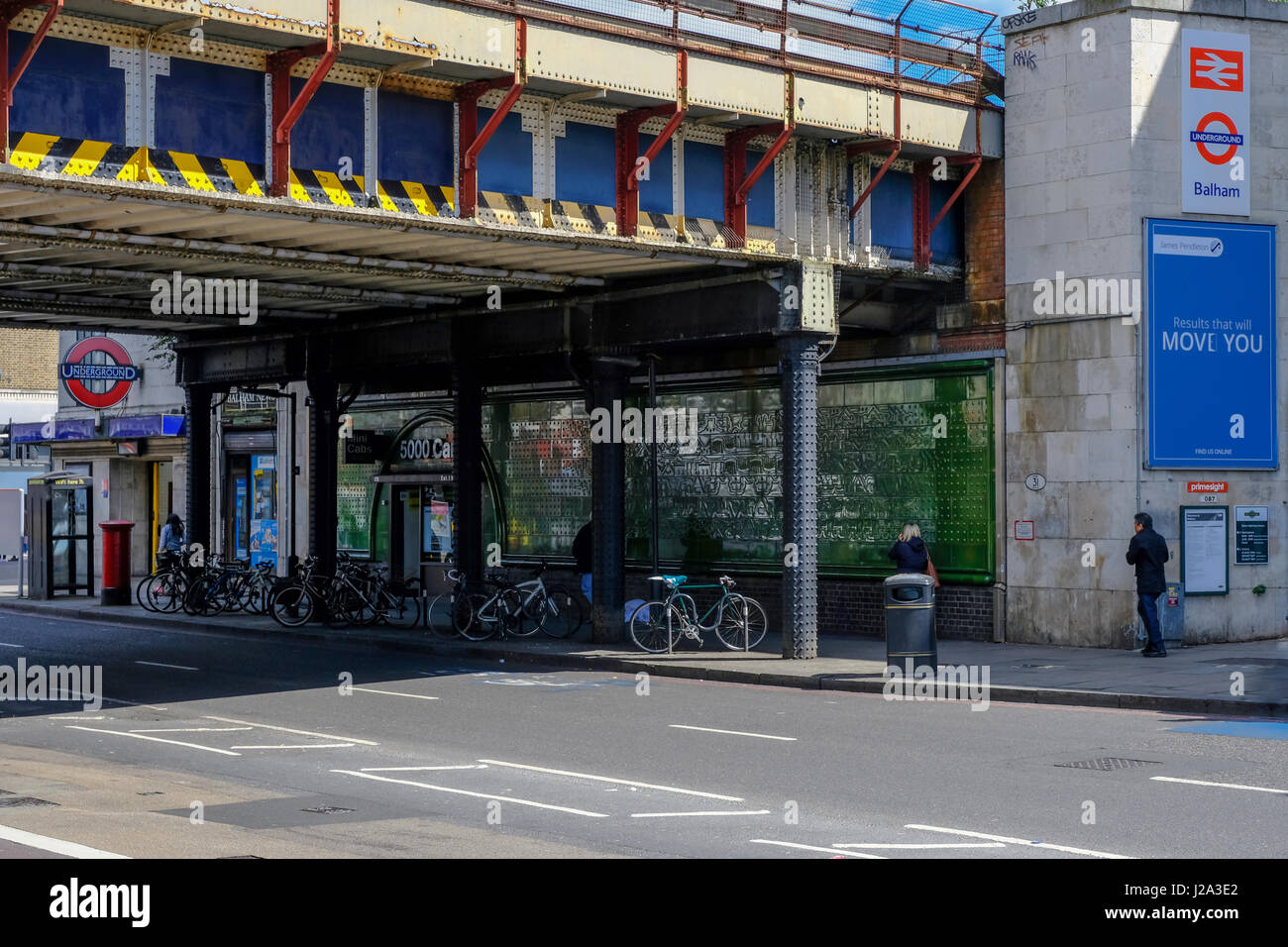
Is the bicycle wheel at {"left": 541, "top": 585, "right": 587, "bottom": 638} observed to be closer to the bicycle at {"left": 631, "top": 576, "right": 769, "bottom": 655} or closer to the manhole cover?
the bicycle at {"left": 631, "top": 576, "right": 769, "bottom": 655}

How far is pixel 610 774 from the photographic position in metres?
11.7

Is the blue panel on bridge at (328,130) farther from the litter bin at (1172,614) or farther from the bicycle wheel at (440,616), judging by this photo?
the litter bin at (1172,614)

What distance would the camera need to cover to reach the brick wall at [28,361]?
57812 mm

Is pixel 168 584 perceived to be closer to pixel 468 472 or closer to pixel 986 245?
pixel 468 472

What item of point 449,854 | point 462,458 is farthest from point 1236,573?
point 449,854

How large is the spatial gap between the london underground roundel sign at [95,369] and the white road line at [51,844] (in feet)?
71.2

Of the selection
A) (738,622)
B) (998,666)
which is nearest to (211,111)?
(738,622)

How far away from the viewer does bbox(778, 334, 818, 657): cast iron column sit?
Result: 66.0 ft

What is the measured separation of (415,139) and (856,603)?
35.5ft

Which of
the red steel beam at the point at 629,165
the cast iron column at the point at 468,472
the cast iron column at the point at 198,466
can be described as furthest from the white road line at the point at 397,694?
the cast iron column at the point at 198,466

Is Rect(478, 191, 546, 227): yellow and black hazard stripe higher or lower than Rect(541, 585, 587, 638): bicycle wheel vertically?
higher

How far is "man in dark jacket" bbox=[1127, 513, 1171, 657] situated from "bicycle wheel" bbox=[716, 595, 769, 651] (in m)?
4.96

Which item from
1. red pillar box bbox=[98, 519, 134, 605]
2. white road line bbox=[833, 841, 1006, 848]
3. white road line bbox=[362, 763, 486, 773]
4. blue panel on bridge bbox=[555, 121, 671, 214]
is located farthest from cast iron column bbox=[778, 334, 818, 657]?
red pillar box bbox=[98, 519, 134, 605]
